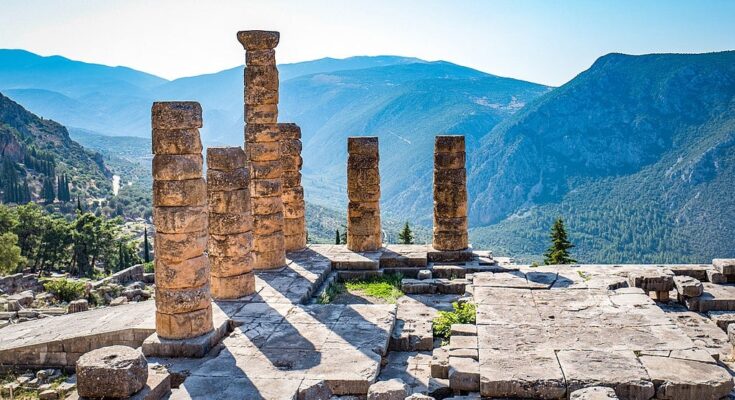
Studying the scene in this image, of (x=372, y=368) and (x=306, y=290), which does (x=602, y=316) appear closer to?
(x=372, y=368)

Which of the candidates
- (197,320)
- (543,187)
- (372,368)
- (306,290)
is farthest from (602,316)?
(543,187)

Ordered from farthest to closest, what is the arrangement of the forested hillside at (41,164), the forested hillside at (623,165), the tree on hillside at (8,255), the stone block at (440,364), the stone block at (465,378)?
the forested hillside at (623,165)
the forested hillside at (41,164)
the tree on hillside at (8,255)
the stone block at (440,364)
the stone block at (465,378)

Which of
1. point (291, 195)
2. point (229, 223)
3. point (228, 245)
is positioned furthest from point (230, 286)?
point (291, 195)

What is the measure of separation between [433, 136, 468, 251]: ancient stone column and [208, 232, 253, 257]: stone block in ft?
19.6

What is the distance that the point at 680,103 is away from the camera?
360 feet

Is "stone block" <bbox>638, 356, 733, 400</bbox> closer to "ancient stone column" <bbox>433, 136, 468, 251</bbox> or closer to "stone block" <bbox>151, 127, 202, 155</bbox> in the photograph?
"stone block" <bbox>151, 127, 202, 155</bbox>

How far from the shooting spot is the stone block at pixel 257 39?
15.3m

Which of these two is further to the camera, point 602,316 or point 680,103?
point 680,103

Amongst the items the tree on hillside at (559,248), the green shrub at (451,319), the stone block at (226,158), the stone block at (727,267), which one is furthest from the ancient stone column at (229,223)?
the tree on hillside at (559,248)

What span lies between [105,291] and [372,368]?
41.2ft

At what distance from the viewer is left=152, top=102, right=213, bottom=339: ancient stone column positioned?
10203 millimetres

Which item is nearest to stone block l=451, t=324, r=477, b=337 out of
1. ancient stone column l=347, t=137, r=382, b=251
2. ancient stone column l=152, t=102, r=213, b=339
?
ancient stone column l=152, t=102, r=213, b=339

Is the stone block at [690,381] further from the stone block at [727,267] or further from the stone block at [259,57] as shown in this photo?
the stone block at [259,57]

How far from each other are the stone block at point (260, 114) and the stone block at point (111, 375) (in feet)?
27.4
